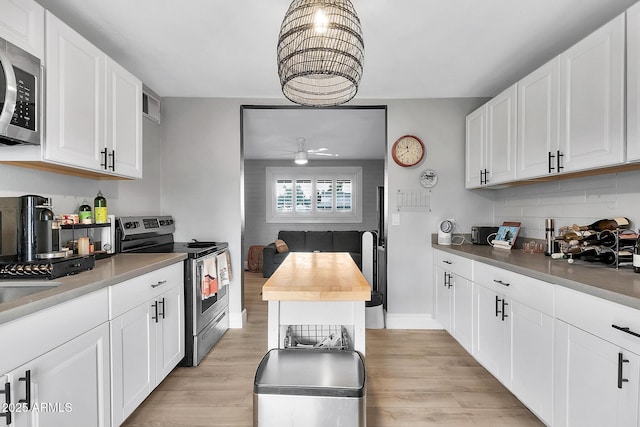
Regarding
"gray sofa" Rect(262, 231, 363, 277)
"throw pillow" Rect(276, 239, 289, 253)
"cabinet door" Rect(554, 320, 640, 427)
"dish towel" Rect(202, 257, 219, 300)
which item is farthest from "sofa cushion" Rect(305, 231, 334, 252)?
"cabinet door" Rect(554, 320, 640, 427)

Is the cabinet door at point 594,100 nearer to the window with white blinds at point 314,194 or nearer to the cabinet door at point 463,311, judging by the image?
the cabinet door at point 463,311

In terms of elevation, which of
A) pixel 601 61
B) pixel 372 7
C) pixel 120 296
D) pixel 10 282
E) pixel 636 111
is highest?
pixel 372 7

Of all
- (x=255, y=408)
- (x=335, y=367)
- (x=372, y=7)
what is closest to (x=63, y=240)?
(x=255, y=408)

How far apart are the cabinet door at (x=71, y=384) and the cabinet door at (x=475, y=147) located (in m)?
3.11

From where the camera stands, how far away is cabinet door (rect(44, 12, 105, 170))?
1.67 metres

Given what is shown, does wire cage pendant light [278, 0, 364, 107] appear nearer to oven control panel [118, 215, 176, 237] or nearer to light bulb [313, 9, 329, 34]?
light bulb [313, 9, 329, 34]

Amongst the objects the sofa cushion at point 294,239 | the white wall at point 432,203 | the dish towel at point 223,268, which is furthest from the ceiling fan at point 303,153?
the dish towel at point 223,268

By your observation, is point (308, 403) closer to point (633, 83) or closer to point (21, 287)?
point (21, 287)

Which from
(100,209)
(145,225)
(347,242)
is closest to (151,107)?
(145,225)

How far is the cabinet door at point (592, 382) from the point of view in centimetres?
122

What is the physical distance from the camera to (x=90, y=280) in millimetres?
1514

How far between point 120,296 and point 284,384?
105 centimetres

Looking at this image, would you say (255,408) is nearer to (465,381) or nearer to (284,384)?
(284,384)

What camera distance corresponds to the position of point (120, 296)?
5.56ft
